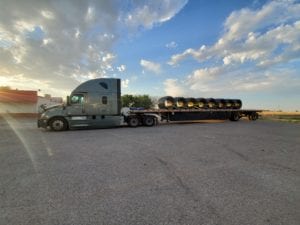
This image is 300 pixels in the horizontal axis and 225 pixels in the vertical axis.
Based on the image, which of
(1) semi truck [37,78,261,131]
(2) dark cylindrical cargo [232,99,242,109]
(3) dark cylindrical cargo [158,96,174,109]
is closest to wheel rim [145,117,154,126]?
(1) semi truck [37,78,261,131]

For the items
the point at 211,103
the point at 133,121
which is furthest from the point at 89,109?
the point at 211,103

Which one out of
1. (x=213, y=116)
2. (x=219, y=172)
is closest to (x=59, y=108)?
(x=219, y=172)

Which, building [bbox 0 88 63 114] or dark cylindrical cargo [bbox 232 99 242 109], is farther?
building [bbox 0 88 63 114]

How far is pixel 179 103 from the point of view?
19.8 metres

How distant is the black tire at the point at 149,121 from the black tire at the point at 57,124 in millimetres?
6707

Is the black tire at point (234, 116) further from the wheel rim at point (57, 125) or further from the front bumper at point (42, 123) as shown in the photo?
the front bumper at point (42, 123)

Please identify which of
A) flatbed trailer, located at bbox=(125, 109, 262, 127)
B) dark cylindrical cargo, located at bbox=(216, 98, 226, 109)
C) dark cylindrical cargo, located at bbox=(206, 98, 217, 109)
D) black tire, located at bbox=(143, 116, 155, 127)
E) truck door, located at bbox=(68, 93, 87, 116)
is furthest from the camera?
dark cylindrical cargo, located at bbox=(216, 98, 226, 109)

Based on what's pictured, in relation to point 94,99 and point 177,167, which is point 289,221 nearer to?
point 177,167

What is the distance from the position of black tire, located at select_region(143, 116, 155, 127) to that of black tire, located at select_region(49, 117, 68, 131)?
22.0 feet

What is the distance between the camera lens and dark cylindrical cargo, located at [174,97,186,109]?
774 inches

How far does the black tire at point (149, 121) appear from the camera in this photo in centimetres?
1772

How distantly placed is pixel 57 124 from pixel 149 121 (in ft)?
25.0

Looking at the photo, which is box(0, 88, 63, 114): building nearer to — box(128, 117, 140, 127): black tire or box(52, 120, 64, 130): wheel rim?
box(52, 120, 64, 130): wheel rim

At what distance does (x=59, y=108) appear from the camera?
14.5 m
